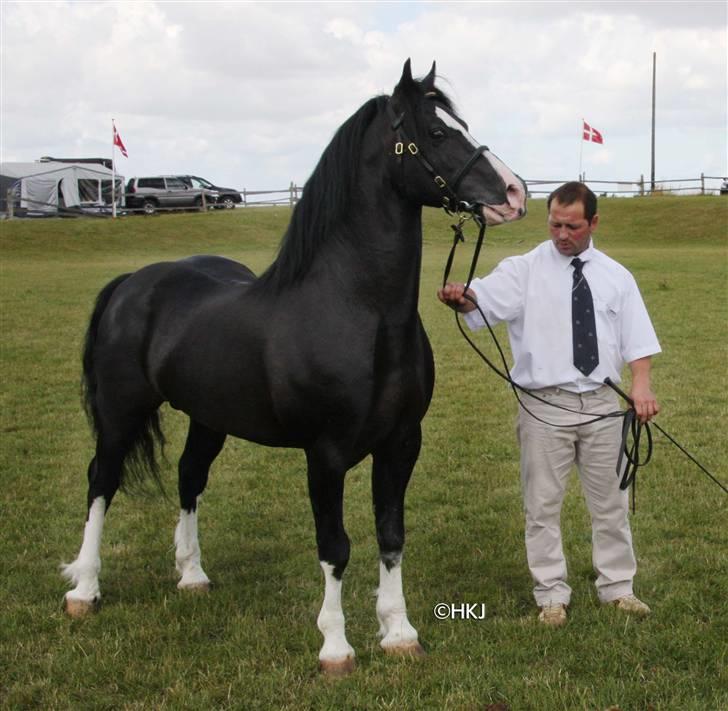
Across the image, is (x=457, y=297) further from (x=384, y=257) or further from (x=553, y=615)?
(x=553, y=615)

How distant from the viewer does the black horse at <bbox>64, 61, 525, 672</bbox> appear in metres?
3.77

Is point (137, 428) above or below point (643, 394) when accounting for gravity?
below

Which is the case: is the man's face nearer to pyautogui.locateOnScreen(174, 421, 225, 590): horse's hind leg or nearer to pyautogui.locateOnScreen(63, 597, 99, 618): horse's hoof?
pyautogui.locateOnScreen(174, 421, 225, 590): horse's hind leg

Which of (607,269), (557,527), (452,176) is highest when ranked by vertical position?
(452,176)

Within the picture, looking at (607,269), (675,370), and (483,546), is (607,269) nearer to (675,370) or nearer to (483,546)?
(483,546)

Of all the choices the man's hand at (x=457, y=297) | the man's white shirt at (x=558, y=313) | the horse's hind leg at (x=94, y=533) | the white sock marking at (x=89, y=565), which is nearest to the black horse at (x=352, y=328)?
the man's hand at (x=457, y=297)

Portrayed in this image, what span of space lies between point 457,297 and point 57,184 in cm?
3930

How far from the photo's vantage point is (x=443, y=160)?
3.73 metres

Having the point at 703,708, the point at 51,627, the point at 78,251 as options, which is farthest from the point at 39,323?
the point at 78,251

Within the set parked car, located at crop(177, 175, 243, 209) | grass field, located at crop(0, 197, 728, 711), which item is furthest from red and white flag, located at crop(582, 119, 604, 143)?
grass field, located at crop(0, 197, 728, 711)

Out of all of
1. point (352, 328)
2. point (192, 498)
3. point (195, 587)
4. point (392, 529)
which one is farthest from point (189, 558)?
point (352, 328)

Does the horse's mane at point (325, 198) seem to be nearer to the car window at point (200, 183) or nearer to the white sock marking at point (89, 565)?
the white sock marking at point (89, 565)

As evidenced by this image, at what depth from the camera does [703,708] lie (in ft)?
11.8

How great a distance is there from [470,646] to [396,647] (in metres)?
0.36
